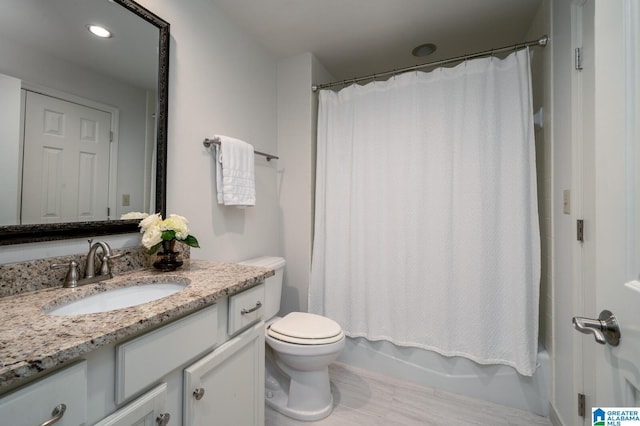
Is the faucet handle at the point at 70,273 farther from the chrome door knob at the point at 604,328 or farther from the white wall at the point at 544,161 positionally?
the white wall at the point at 544,161

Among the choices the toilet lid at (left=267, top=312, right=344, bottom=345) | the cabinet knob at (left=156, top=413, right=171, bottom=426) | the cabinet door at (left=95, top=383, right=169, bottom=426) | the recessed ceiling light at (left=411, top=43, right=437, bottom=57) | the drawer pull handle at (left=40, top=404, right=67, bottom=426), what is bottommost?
the toilet lid at (left=267, top=312, right=344, bottom=345)

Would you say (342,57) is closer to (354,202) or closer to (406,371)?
(354,202)

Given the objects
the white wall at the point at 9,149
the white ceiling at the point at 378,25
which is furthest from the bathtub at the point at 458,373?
the white ceiling at the point at 378,25

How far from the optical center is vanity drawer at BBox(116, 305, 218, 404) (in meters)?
0.65

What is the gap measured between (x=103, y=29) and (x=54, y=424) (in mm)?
1348

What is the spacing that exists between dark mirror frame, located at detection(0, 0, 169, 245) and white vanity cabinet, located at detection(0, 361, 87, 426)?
0.60 metres

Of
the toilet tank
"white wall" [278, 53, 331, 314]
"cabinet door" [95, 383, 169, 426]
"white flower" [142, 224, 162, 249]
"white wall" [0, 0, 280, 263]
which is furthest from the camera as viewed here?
"white wall" [278, 53, 331, 314]

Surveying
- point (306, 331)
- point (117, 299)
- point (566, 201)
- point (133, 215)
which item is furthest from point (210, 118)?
point (566, 201)

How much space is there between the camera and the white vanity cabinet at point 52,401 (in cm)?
47

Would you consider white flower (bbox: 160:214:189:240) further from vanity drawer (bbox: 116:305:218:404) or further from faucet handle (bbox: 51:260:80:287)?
vanity drawer (bbox: 116:305:218:404)

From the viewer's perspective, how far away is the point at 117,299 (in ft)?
3.21

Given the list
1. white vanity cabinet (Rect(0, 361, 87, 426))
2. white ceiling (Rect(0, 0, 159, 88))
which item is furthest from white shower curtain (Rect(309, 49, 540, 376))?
white vanity cabinet (Rect(0, 361, 87, 426))

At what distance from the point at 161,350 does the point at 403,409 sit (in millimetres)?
1433

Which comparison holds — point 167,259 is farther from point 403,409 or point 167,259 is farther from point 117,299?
point 403,409
